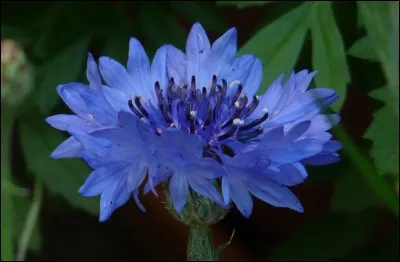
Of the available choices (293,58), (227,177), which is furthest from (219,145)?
(293,58)

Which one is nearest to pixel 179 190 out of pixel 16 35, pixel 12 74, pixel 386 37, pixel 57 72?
pixel 386 37

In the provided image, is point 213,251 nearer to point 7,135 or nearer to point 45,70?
point 7,135

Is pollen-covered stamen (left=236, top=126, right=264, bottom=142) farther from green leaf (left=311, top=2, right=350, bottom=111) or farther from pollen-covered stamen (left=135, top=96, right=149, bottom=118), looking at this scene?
green leaf (left=311, top=2, right=350, bottom=111)

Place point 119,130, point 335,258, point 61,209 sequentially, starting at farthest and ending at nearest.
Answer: point 61,209 < point 335,258 < point 119,130

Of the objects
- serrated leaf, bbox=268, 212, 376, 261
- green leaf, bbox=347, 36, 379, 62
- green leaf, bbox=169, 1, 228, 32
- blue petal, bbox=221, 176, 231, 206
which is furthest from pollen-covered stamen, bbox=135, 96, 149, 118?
serrated leaf, bbox=268, 212, 376, 261

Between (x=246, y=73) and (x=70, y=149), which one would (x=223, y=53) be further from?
(x=70, y=149)

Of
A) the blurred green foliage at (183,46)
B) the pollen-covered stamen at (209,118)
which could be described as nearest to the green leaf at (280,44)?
Answer: the blurred green foliage at (183,46)
